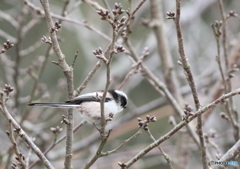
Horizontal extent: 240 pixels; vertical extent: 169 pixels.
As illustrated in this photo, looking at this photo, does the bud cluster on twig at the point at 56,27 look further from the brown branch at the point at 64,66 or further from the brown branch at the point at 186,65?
the brown branch at the point at 186,65

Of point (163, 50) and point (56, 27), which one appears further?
point (163, 50)

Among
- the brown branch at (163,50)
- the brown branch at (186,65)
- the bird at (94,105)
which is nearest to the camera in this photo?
the brown branch at (186,65)

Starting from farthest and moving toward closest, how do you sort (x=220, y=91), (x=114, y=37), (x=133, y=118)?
(x=133, y=118) < (x=220, y=91) < (x=114, y=37)

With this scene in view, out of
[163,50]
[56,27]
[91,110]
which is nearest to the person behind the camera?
[56,27]

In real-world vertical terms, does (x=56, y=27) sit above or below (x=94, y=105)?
above

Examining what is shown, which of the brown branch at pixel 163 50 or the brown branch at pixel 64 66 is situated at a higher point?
the brown branch at pixel 163 50

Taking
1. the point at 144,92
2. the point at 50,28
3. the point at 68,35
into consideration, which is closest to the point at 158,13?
the point at 50,28

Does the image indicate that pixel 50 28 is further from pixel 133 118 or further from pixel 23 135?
pixel 133 118

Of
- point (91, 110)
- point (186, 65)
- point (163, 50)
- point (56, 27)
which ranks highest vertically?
point (163, 50)

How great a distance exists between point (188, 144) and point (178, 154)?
0.14 metres

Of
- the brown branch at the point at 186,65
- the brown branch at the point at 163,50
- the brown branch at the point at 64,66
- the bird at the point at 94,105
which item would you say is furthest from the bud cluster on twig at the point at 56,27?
the brown branch at the point at 163,50

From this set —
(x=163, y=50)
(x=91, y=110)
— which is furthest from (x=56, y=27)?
(x=163, y=50)

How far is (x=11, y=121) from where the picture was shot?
5.42ft

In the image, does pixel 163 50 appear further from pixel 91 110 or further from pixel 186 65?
pixel 186 65
